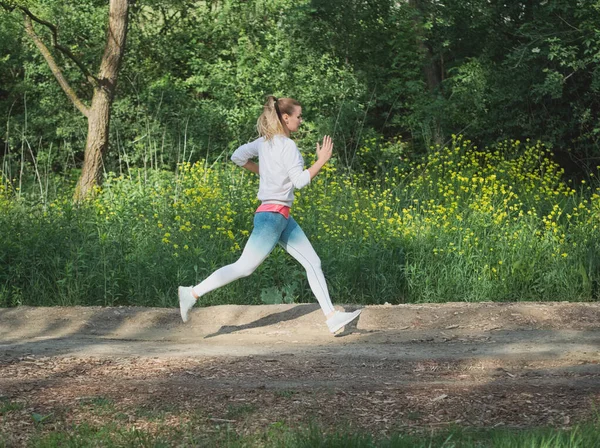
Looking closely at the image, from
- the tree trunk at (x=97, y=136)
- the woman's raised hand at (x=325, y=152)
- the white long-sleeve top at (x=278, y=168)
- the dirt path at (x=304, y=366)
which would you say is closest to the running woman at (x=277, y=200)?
the white long-sleeve top at (x=278, y=168)

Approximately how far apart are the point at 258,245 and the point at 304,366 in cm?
109

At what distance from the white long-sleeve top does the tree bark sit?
325 inches

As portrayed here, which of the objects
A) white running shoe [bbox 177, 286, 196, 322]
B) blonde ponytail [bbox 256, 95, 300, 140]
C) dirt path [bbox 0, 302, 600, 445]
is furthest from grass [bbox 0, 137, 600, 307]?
blonde ponytail [bbox 256, 95, 300, 140]

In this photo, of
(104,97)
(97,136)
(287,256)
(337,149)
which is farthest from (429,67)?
(287,256)

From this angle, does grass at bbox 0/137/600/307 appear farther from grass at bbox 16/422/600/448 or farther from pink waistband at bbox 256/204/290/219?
grass at bbox 16/422/600/448

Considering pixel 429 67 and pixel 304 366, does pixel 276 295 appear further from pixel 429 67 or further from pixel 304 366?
pixel 429 67

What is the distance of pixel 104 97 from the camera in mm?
14625

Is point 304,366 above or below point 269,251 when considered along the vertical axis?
below

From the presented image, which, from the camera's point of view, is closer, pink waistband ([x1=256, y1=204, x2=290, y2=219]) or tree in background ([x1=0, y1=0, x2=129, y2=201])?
pink waistband ([x1=256, y1=204, x2=290, y2=219])

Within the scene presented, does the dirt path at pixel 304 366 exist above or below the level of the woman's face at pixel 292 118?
below

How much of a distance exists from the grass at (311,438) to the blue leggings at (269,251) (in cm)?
241

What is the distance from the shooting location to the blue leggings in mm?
6703

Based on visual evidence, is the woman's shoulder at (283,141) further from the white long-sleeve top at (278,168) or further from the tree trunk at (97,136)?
the tree trunk at (97,136)

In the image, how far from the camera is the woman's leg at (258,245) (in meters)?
6.69
